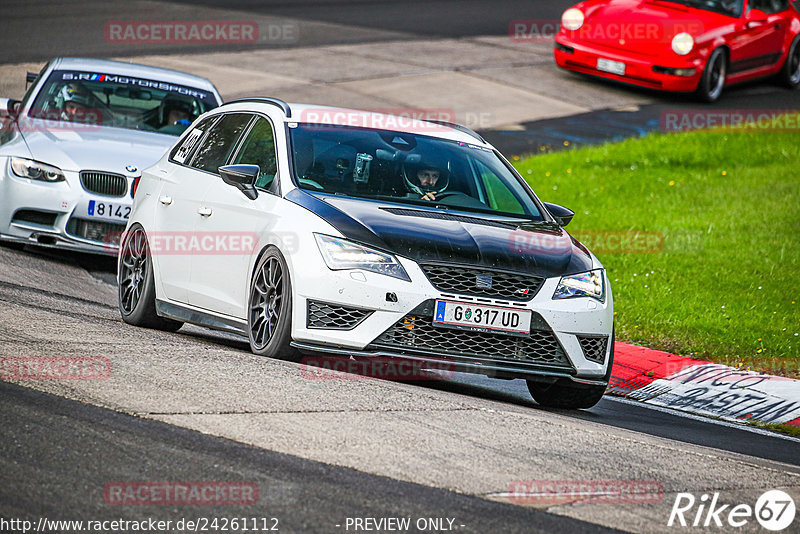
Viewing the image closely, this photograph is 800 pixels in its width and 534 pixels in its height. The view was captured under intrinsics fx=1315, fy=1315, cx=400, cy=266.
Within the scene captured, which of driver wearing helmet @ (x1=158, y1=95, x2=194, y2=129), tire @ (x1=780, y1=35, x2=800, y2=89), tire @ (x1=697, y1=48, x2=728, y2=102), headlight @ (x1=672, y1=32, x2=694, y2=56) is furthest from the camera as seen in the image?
tire @ (x1=780, y1=35, x2=800, y2=89)

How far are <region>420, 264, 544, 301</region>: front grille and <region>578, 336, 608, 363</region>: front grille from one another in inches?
21.3

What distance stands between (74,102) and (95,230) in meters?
1.92

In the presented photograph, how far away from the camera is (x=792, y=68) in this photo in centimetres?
2359

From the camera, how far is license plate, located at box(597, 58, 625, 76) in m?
21.5

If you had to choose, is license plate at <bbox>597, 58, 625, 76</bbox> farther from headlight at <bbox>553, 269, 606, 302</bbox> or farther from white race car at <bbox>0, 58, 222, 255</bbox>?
headlight at <bbox>553, 269, 606, 302</bbox>

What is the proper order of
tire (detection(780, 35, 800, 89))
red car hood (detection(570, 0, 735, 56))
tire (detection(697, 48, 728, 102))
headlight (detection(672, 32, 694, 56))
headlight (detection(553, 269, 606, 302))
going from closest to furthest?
headlight (detection(553, 269, 606, 302)) → headlight (detection(672, 32, 694, 56)) → red car hood (detection(570, 0, 735, 56)) → tire (detection(697, 48, 728, 102)) → tire (detection(780, 35, 800, 89))

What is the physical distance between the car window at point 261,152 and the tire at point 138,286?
1.10 metres

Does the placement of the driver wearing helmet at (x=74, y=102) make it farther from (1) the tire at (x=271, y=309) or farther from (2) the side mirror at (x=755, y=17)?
(2) the side mirror at (x=755, y=17)

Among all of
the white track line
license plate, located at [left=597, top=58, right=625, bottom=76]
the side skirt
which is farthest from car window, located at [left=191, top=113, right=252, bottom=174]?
license plate, located at [left=597, top=58, right=625, bottom=76]

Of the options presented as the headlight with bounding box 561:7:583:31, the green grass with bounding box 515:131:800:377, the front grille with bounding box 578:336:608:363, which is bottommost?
the green grass with bounding box 515:131:800:377

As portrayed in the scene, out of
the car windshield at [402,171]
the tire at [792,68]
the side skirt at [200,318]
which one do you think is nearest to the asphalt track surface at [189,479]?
the side skirt at [200,318]

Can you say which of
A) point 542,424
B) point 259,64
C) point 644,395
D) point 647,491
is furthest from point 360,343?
point 259,64

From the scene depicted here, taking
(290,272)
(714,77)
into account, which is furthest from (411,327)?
(714,77)

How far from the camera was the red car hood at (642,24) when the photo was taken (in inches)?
824
